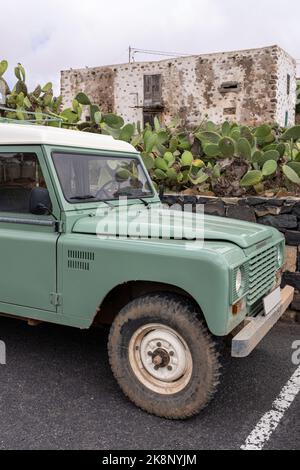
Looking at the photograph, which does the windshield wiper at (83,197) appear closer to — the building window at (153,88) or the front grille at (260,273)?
the front grille at (260,273)

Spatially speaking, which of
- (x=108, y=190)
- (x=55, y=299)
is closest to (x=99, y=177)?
(x=108, y=190)

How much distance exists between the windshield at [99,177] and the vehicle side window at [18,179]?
175 millimetres

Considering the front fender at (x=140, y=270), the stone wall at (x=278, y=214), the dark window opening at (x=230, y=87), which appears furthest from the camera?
the dark window opening at (x=230, y=87)

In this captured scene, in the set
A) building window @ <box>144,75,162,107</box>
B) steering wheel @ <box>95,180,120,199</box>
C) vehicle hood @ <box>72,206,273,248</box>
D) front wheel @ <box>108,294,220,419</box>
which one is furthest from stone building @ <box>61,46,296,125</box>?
front wheel @ <box>108,294,220,419</box>

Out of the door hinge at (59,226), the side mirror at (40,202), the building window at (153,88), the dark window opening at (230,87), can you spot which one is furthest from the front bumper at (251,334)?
the building window at (153,88)

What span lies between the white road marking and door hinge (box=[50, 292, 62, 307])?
1.54 meters

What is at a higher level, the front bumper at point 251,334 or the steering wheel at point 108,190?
the steering wheel at point 108,190

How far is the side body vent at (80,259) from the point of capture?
128 inches

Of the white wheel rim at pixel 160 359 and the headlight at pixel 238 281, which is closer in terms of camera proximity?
the headlight at pixel 238 281

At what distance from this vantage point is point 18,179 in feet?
11.9

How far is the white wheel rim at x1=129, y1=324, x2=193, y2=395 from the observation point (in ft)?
10.1

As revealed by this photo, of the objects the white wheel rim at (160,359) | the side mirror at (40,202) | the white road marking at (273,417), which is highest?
the side mirror at (40,202)

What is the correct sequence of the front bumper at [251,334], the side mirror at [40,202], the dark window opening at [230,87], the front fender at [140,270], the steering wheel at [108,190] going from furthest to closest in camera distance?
the dark window opening at [230,87] < the steering wheel at [108,190] < the side mirror at [40,202] < the front bumper at [251,334] < the front fender at [140,270]

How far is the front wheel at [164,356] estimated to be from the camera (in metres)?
2.96
